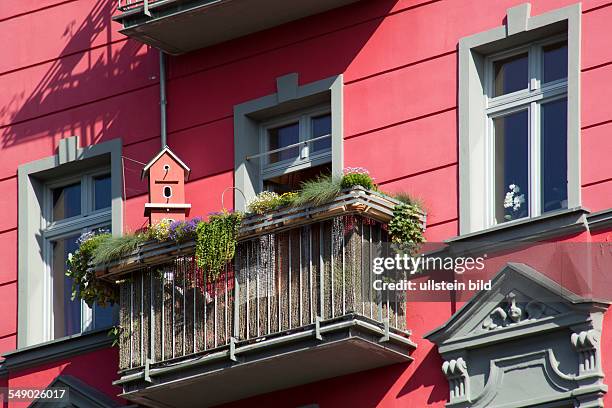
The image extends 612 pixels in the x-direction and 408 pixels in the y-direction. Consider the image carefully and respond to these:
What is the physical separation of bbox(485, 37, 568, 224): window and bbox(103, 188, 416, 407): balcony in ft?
3.95

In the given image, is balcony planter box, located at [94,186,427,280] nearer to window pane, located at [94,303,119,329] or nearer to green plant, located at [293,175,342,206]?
green plant, located at [293,175,342,206]

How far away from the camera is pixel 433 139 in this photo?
20.3 metres

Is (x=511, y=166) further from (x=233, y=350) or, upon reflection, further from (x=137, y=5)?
(x=137, y=5)

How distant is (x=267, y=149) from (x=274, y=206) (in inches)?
71.0

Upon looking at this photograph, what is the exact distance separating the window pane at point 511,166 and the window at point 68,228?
4743 millimetres

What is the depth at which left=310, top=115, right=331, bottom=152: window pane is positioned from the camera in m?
21.4

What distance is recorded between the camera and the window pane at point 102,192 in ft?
75.7

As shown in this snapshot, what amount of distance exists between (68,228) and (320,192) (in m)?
4.38

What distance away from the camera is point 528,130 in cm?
2005

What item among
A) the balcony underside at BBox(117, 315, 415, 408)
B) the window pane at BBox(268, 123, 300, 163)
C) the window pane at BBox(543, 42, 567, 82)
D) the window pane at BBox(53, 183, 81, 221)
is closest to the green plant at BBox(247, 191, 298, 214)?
the window pane at BBox(268, 123, 300, 163)

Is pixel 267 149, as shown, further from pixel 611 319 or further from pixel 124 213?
pixel 611 319

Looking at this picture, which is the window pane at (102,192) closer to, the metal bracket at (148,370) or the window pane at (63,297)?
the window pane at (63,297)

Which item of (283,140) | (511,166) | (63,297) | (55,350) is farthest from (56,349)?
(511,166)

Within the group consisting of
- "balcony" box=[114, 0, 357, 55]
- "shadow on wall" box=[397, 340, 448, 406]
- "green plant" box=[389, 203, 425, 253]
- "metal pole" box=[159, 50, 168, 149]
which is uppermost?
"balcony" box=[114, 0, 357, 55]
